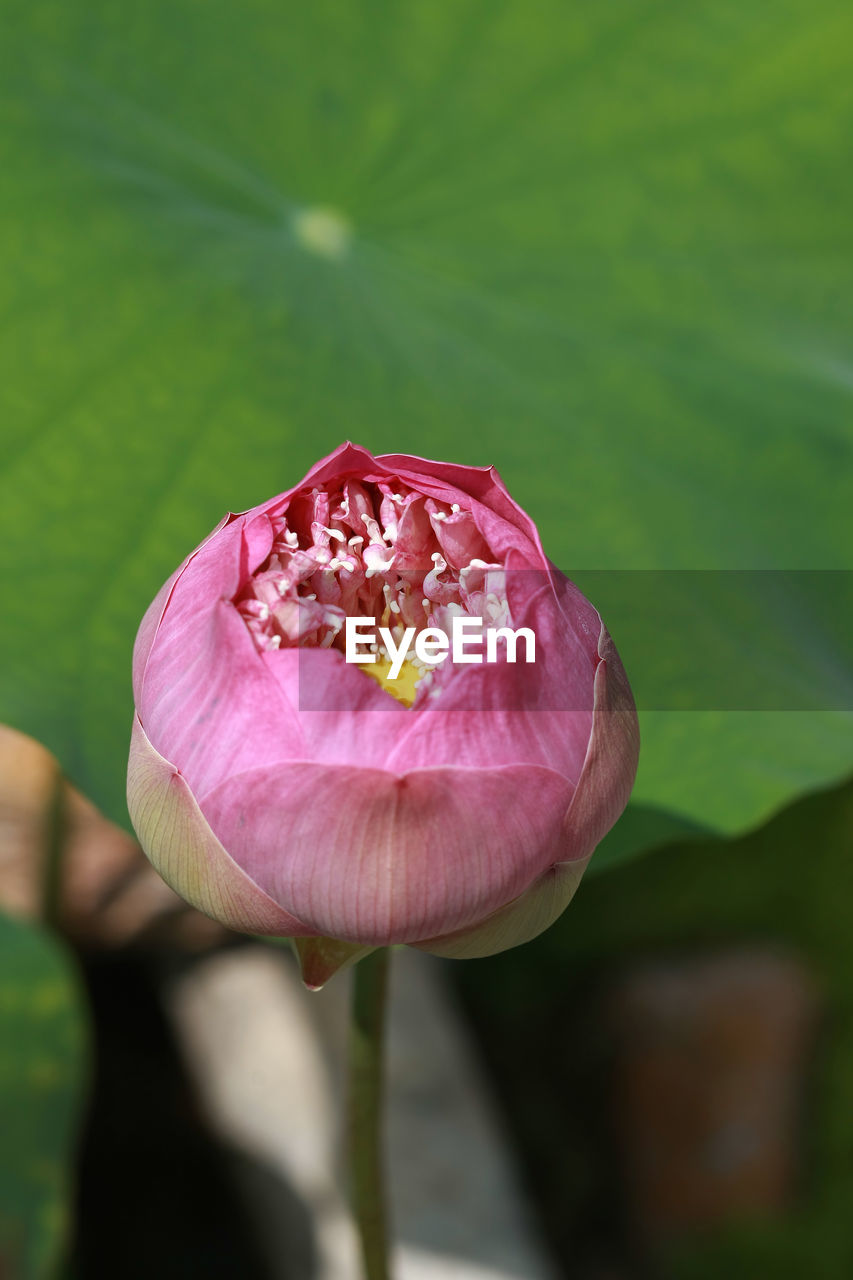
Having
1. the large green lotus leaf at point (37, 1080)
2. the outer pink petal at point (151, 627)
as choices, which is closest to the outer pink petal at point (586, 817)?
the outer pink petal at point (151, 627)

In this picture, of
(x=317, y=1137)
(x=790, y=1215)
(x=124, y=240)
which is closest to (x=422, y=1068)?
(x=317, y=1137)

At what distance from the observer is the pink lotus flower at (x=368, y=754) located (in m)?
0.33

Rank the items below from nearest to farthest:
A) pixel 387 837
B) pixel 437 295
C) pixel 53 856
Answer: pixel 387 837 → pixel 437 295 → pixel 53 856

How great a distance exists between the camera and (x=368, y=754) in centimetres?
33

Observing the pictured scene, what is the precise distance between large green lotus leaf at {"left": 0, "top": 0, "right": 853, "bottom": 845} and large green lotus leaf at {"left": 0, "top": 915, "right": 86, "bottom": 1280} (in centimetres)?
13

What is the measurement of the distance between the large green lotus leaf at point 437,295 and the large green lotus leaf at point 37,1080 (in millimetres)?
126

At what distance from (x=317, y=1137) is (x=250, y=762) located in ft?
2.49

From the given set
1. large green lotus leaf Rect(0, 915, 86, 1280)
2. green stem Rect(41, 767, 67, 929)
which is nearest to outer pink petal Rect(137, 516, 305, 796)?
large green lotus leaf Rect(0, 915, 86, 1280)

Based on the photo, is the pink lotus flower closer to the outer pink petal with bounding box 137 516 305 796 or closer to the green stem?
the outer pink petal with bounding box 137 516 305 796

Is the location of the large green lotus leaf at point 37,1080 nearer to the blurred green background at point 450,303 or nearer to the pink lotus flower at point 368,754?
the blurred green background at point 450,303

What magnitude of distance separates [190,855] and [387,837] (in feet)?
0.20

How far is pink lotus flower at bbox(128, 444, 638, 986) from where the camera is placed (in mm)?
328

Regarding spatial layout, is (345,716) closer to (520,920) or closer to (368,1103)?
(520,920)

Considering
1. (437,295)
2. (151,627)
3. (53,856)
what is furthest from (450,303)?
(53,856)
